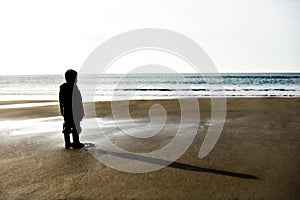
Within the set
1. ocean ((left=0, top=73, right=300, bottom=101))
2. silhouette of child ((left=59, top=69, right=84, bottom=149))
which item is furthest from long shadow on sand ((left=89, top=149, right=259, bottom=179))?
ocean ((left=0, top=73, right=300, bottom=101))

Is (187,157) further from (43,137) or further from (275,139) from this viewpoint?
(43,137)

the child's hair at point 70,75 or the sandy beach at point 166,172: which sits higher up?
the child's hair at point 70,75

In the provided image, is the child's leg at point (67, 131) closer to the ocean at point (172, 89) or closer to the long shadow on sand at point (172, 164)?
the long shadow on sand at point (172, 164)

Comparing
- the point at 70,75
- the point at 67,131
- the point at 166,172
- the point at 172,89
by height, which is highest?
the point at 70,75

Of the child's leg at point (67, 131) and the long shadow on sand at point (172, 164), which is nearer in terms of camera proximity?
the long shadow on sand at point (172, 164)

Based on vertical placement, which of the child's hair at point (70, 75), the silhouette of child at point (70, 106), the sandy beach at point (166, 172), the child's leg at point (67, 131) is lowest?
the sandy beach at point (166, 172)

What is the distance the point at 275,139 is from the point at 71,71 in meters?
5.38

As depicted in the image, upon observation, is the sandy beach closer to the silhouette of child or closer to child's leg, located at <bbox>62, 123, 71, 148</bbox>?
child's leg, located at <bbox>62, 123, 71, 148</bbox>

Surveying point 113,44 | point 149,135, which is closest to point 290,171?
point 149,135

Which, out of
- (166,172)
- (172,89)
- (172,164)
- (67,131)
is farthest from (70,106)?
(172,89)

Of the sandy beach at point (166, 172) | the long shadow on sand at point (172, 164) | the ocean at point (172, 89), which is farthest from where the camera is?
the ocean at point (172, 89)

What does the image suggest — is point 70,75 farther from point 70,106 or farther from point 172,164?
point 172,164

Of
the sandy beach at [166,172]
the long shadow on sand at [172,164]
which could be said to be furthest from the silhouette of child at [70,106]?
the long shadow on sand at [172,164]

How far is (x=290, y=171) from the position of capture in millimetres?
5180
